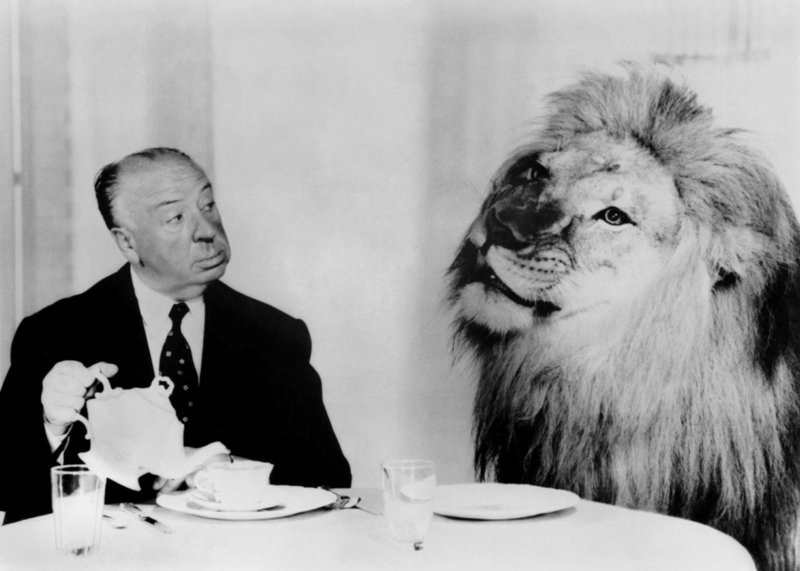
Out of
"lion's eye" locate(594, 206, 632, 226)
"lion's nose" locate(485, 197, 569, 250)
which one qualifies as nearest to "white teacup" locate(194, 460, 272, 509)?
"lion's nose" locate(485, 197, 569, 250)

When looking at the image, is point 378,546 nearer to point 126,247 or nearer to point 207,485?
point 207,485

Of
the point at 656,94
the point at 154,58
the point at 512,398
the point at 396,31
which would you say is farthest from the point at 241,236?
the point at 656,94

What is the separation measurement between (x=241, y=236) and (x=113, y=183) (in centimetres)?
Answer: 34

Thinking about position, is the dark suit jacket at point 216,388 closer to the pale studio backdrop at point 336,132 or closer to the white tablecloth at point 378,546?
the pale studio backdrop at point 336,132

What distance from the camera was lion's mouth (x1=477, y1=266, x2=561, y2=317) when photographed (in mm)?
2000

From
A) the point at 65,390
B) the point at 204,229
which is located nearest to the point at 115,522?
the point at 65,390

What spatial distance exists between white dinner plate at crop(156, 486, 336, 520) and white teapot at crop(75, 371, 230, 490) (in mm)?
349

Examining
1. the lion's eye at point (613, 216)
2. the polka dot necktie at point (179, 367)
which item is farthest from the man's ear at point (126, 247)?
the lion's eye at point (613, 216)

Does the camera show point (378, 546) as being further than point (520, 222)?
No

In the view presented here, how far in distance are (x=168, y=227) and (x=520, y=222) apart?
0.84 m

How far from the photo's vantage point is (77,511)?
4.42ft

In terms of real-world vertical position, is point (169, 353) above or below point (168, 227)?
below

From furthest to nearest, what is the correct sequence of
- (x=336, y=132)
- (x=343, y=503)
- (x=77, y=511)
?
1. (x=336, y=132)
2. (x=343, y=503)
3. (x=77, y=511)

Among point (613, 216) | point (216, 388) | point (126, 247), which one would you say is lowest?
point (216, 388)
